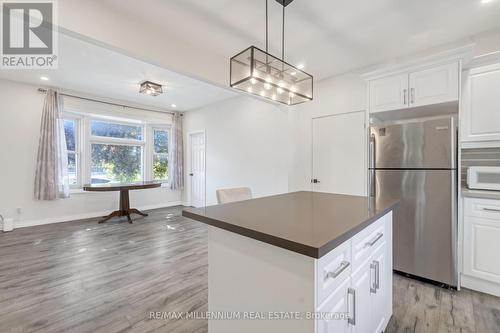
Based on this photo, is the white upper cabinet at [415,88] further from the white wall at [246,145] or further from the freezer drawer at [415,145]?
the white wall at [246,145]

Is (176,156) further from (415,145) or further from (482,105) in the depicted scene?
(482,105)

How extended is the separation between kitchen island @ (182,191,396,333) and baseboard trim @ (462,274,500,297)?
4.51 feet

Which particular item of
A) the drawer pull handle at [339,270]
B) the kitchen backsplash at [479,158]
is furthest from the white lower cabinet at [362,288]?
the kitchen backsplash at [479,158]

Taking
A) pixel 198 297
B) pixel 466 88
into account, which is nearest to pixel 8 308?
pixel 198 297

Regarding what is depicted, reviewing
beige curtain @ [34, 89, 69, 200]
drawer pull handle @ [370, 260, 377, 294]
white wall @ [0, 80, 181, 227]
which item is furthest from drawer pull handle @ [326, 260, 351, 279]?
white wall @ [0, 80, 181, 227]

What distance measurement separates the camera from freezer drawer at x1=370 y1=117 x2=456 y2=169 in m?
2.21

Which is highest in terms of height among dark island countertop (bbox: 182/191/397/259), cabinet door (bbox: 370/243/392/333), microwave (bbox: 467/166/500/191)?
microwave (bbox: 467/166/500/191)

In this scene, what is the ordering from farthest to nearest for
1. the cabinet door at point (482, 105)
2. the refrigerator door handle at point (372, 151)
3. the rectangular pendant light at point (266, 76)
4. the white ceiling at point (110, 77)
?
the white ceiling at point (110, 77), the refrigerator door handle at point (372, 151), the cabinet door at point (482, 105), the rectangular pendant light at point (266, 76)

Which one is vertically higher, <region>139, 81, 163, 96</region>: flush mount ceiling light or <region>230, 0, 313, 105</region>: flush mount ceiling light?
<region>139, 81, 163, 96</region>: flush mount ceiling light

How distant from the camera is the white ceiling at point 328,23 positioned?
2.04 meters

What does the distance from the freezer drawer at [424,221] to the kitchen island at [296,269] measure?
3.58ft

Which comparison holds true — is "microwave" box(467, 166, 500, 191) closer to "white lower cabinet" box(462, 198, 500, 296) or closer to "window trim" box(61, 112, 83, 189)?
"white lower cabinet" box(462, 198, 500, 296)

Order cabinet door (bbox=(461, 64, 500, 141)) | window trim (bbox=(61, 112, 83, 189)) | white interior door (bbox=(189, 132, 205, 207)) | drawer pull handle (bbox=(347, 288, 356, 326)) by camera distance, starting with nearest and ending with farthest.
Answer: drawer pull handle (bbox=(347, 288, 356, 326)), cabinet door (bbox=(461, 64, 500, 141)), window trim (bbox=(61, 112, 83, 189)), white interior door (bbox=(189, 132, 205, 207))

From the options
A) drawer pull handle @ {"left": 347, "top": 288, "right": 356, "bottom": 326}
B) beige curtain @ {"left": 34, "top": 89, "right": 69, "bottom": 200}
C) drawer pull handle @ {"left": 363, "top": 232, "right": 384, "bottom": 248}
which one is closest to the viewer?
drawer pull handle @ {"left": 347, "top": 288, "right": 356, "bottom": 326}
